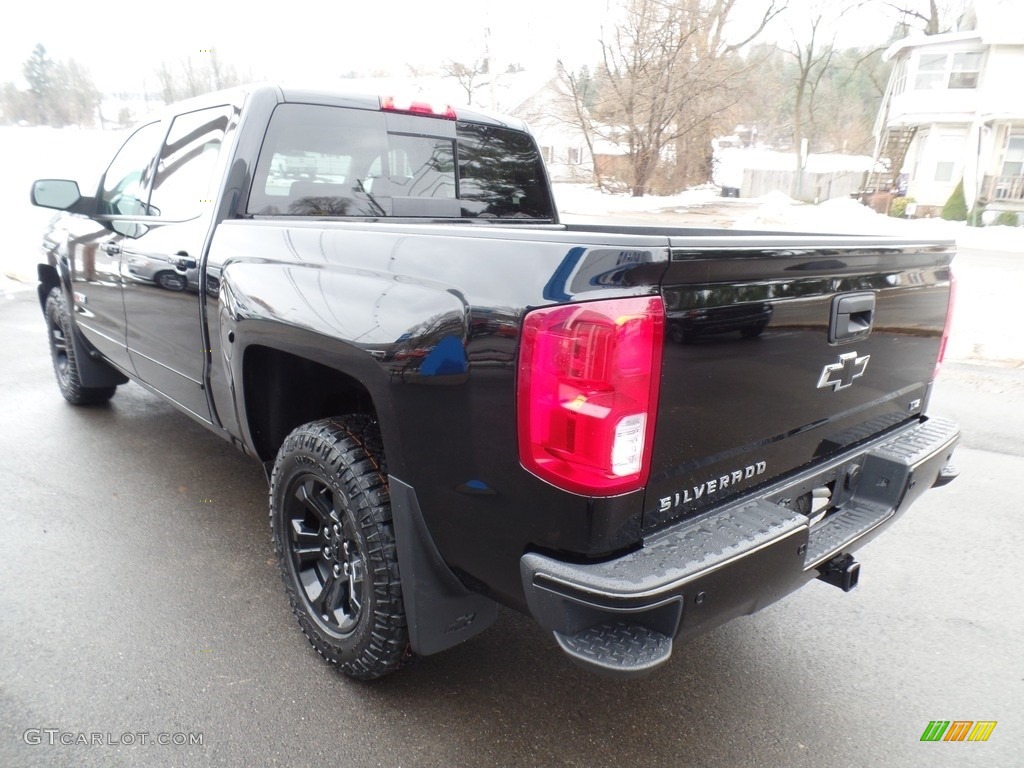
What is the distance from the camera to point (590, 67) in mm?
28234

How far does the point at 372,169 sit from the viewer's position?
128 inches

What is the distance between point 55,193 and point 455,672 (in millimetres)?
3571

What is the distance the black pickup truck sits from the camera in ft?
5.48

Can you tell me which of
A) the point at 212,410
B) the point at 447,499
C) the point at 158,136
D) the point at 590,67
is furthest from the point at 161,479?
the point at 590,67

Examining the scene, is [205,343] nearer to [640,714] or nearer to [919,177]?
[640,714]

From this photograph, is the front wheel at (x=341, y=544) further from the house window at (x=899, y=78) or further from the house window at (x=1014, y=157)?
the house window at (x=899, y=78)

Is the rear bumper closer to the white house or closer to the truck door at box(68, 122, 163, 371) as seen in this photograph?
the truck door at box(68, 122, 163, 371)

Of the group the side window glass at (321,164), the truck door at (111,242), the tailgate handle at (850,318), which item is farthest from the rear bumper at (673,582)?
the truck door at (111,242)

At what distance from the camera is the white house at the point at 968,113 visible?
83.8ft

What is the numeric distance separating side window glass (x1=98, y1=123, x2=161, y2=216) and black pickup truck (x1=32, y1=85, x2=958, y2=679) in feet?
2.22

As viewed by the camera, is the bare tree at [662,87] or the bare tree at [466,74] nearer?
the bare tree at [662,87]

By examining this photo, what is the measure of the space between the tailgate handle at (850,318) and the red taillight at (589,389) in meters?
0.74
